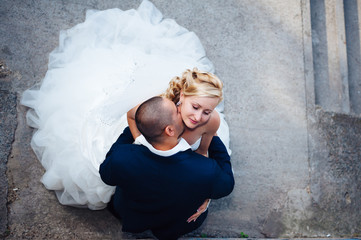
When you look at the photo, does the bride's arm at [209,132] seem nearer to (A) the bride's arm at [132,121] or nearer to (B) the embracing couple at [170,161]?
(B) the embracing couple at [170,161]

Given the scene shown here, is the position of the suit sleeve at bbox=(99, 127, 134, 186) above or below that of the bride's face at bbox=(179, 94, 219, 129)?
below

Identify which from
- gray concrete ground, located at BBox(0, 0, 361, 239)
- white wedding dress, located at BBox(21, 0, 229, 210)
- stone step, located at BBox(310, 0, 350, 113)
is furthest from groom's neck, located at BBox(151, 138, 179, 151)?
stone step, located at BBox(310, 0, 350, 113)

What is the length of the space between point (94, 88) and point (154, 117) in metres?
1.06

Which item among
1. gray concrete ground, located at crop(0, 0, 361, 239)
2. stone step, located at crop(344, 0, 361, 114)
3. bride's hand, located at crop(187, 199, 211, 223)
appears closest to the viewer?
bride's hand, located at crop(187, 199, 211, 223)

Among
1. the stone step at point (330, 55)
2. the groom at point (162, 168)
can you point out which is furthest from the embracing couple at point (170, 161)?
the stone step at point (330, 55)

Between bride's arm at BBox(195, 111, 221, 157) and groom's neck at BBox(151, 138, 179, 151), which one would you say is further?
bride's arm at BBox(195, 111, 221, 157)

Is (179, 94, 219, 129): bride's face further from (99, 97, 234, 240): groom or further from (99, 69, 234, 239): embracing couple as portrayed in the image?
(99, 97, 234, 240): groom

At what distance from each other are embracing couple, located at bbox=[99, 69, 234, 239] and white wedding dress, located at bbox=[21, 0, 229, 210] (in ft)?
0.82

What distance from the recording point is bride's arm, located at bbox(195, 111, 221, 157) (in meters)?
2.19

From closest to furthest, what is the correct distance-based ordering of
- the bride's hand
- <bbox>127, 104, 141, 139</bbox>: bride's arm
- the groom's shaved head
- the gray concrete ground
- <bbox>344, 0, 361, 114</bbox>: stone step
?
the groom's shaved head
<bbox>127, 104, 141, 139</bbox>: bride's arm
the bride's hand
the gray concrete ground
<bbox>344, 0, 361, 114</bbox>: stone step

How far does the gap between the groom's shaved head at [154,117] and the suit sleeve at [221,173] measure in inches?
19.2

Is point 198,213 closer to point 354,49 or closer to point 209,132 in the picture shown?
point 209,132

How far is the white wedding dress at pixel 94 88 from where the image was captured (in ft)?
7.78

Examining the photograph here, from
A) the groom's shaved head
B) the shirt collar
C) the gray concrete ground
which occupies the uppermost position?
the groom's shaved head
